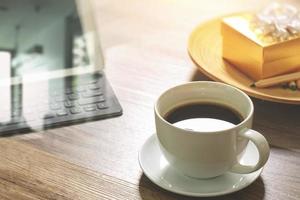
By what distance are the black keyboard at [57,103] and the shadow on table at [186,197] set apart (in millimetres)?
158

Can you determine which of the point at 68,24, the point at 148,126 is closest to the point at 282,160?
the point at 148,126

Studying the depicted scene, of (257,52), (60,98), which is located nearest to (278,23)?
(257,52)

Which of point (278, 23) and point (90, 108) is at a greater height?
point (278, 23)

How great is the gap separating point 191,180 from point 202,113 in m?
0.08

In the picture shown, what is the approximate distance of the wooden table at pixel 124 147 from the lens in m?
0.56

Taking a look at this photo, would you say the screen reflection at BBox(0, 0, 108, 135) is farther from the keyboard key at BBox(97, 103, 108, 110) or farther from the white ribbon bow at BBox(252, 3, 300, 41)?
the white ribbon bow at BBox(252, 3, 300, 41)

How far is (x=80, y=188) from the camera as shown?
56 cm

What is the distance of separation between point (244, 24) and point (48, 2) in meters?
0.33

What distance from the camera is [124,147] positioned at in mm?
626

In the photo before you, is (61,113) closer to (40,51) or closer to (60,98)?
(60,98)

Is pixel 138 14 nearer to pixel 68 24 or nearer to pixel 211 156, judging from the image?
pixel 68 24

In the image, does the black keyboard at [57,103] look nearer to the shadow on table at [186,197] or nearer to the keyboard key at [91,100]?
the keyboard key at [91,100]

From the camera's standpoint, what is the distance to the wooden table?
56cm

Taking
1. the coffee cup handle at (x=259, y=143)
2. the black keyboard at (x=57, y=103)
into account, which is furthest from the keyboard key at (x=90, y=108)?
the coffee cup handle at (x=259, y=143)
